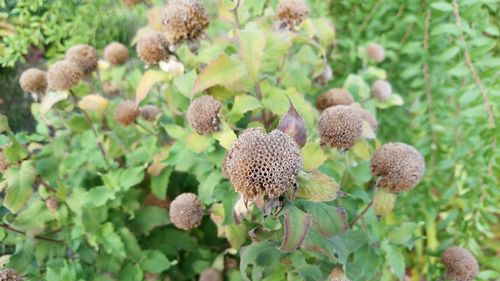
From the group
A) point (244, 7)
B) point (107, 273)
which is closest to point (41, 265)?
point (107, 273)

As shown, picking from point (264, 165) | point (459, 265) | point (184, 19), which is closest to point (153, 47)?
point (184, 19)

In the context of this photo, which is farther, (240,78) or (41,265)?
(41,265)

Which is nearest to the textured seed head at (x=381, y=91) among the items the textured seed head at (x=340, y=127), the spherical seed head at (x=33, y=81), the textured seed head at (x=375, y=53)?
the textured seed head at (x=375, y=53)

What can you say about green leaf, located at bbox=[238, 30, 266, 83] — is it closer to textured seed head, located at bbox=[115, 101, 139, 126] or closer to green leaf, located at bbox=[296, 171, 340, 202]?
green leaf, located at bbox=[296, 171, 340, 202]

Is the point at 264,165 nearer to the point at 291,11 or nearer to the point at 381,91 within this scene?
the point at 291,11

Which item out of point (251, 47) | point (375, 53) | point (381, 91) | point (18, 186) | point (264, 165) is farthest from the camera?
point (375, 53)

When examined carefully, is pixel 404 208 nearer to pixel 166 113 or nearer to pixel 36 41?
pixel 166 113
